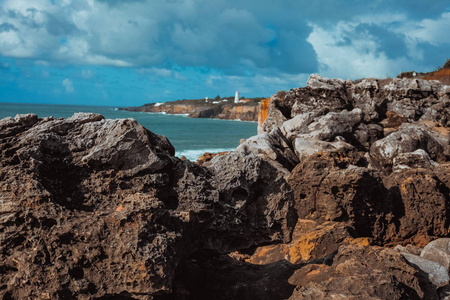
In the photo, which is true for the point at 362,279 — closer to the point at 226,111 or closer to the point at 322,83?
the point at 322,83

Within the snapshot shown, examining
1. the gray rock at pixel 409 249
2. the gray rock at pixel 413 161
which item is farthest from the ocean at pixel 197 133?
the gray rock at pixel 409 249

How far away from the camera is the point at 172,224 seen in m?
3.42

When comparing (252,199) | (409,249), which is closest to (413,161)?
(409,249)

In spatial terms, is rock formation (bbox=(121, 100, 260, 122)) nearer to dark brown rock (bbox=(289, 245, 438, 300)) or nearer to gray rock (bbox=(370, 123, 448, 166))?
gray rock (bbox=(370, 123, 448, 166))

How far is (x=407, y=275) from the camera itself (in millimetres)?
3936

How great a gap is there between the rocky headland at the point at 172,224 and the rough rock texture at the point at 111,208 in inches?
0.4

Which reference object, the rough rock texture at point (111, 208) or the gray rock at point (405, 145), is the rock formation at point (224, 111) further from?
the rough rock texture at point (111, 208)

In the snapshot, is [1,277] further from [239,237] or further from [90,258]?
[239,237]

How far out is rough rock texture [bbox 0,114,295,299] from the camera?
9.96 ft

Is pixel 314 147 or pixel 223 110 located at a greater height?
pixel 223 110

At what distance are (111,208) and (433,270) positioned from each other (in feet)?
13.3

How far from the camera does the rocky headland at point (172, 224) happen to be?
3.07 metres

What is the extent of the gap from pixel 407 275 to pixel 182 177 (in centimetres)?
256

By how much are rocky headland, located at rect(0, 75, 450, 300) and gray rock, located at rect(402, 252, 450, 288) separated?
0.02 meters
